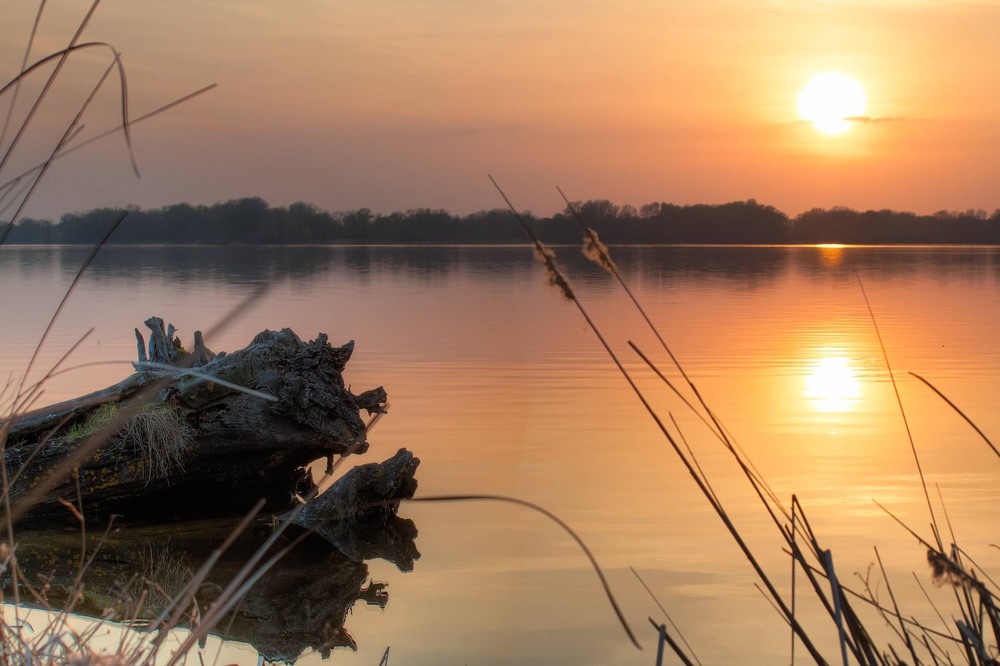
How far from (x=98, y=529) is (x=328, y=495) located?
1898 millimetres

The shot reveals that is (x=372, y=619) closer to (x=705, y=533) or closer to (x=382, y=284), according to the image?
(x=705, y=533)

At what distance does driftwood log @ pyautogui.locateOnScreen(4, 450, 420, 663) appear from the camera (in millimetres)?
6742

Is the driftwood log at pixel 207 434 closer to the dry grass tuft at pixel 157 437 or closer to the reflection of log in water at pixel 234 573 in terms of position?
the dry grass tuft at pixel 157 437

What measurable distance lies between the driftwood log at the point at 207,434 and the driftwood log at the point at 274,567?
0.29 m

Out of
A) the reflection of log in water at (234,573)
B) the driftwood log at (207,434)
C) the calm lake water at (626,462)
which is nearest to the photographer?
the reflection of log in water at (234,573)

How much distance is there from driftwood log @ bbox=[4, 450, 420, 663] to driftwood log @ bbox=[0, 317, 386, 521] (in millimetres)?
286

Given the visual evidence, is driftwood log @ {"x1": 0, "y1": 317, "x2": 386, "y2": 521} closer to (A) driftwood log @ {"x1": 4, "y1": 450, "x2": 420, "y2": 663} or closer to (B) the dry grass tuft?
(B) the dry grass tuft

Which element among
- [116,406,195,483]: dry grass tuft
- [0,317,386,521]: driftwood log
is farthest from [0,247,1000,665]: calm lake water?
[116,406,195,483]: dry grass tuft

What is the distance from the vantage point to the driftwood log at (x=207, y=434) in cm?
808

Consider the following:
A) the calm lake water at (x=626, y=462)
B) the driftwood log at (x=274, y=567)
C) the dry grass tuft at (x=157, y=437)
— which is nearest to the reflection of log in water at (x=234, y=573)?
the driftwood log at (x=274, y=567)

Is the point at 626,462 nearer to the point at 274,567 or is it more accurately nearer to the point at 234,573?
the point at 274,567

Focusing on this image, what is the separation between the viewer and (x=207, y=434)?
8.35 metres

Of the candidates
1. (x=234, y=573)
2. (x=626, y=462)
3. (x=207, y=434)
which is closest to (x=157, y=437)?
(x=207, y=434)

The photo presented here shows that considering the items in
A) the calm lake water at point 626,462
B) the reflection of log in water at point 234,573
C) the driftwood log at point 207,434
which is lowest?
the calm lake water at point 626,462
